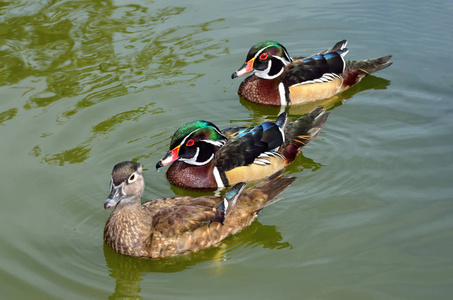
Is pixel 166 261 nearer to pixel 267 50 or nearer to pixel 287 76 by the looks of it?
pixel 287 76

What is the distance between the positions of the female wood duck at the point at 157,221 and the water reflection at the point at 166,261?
0.23 feet

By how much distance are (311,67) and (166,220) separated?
449 cm

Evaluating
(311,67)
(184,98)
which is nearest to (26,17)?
(184,98)

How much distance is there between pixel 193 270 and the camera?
Answer: 6.45 meters

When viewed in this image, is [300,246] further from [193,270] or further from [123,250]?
[123,250]

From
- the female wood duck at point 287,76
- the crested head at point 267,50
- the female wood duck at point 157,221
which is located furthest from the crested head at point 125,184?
the crested head at point 267,50

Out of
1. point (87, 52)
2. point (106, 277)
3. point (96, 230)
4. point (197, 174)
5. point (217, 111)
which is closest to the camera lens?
point (106, 277)

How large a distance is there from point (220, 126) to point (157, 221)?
9.41 feet

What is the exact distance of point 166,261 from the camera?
21.7ft

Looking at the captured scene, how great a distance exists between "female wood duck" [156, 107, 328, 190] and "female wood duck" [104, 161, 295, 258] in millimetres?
1143

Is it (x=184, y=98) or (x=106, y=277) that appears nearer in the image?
(x=106, y=277)

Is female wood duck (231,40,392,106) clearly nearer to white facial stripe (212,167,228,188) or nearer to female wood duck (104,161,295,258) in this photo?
white facial stripe (212,167,228,188)

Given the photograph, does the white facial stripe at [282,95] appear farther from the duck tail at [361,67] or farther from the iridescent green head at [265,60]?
the duck tail at [361,67]

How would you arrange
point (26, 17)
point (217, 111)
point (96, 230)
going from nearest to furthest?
point (96, 230) → point (217, 111) → point (26, 17)
